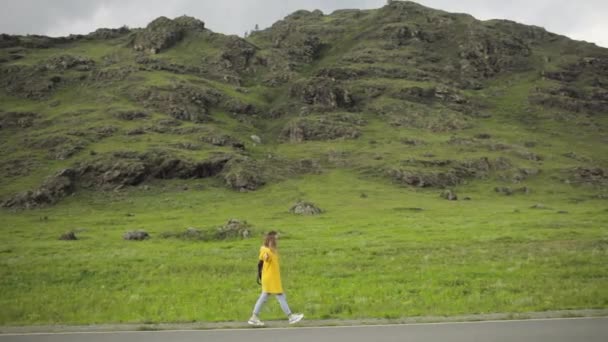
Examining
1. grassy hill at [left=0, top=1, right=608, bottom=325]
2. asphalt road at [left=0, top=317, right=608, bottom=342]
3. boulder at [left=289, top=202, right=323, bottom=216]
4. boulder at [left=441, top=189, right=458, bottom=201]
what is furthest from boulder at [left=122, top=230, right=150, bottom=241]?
boulder at [left=441, top=189, right=458, bottom=201]

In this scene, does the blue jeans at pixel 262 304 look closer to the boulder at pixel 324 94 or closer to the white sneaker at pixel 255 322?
the white sneaker at pixel 255 322

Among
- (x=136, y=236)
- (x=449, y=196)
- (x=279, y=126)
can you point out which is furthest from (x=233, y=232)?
(x=279, y=126)

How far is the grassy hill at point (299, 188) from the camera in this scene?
25375 mm

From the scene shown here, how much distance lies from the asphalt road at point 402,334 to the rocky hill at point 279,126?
92223 millimetres

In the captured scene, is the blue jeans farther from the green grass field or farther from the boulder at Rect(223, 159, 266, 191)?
the boulder at Rect(223, 159, 266, 191)

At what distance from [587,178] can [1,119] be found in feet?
510

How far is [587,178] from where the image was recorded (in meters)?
116

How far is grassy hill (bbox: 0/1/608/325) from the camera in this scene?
25.4 meters

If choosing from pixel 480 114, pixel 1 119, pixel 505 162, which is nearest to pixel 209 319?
pixel 505 162

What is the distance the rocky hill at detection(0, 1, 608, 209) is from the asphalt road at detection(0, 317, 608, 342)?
92.2 metres

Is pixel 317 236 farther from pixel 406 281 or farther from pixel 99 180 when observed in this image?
pixel 99 180

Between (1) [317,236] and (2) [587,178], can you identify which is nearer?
(1) [317,236]

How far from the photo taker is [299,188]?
107250mm

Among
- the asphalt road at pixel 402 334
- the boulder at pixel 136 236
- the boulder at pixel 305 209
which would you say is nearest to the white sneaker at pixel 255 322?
the asphalt road at pixel 402 334
